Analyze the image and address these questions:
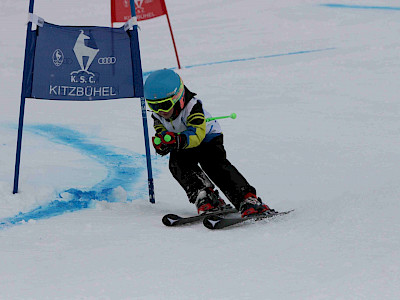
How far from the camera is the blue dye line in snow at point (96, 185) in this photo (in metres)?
3.99

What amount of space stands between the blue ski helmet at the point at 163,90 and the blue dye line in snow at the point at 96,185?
3.21 feet

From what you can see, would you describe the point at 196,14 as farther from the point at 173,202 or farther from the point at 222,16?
the point at 173,202

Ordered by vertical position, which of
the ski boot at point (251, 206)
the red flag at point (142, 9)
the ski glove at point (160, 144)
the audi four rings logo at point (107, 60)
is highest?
the audi four rings logo at point (107, 60)

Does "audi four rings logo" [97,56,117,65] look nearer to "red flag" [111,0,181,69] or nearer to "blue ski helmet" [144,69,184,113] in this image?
"blue ski helmet" [144,69,184,113]

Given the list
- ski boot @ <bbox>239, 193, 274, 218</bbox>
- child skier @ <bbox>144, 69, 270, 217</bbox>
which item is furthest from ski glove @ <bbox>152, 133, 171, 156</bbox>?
ski boot @ <bbox>239, 193, 274, 218</bbox>

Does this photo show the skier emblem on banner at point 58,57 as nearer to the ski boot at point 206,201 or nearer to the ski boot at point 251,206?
the ski boot at point 206,201

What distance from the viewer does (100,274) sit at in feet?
8.82

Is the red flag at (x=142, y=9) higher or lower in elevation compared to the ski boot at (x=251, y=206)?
higher

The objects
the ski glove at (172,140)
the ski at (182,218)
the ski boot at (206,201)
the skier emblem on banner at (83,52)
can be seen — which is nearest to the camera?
the ski at (182,218)

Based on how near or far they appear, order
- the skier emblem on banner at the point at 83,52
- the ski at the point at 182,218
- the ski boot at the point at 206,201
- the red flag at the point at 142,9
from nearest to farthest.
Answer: the ski at the point at 182,218 < the ski boot at the point at 206,201 < the skier emblem on banner at the point at 83,52 < the red flag at the point at 142,9

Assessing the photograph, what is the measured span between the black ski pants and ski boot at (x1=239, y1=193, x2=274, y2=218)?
0.15 ft

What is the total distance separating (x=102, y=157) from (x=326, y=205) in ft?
8.38

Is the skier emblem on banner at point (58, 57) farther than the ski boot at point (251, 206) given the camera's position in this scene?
Yes

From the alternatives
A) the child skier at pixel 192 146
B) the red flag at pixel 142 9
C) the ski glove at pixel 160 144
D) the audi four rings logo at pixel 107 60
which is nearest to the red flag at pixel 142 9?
the red flag at pixel 142 9
